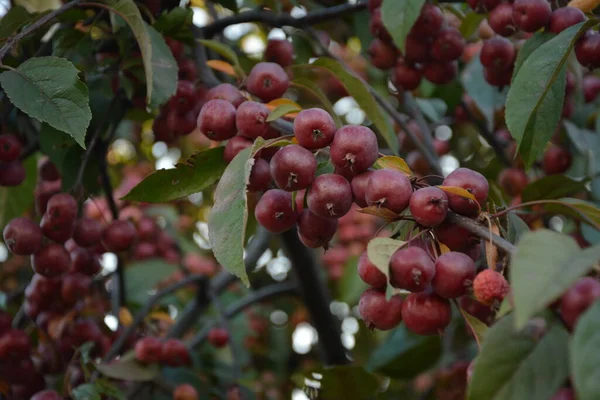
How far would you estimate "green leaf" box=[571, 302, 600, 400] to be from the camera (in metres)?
0.60

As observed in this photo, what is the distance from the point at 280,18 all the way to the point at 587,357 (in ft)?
4.18

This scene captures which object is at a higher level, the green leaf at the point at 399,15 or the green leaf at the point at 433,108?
the green leaf at the point at 399,15

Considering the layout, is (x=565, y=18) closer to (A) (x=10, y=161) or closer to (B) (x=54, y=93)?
(B) (x=54, y=93)

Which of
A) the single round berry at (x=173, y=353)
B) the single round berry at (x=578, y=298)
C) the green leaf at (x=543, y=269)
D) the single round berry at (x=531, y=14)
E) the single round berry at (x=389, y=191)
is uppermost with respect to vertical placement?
the green leaf at (x=543, y=269)

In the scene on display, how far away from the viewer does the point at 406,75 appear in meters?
1.77

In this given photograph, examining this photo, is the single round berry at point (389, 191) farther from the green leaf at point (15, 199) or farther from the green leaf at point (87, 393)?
the green leaf at point (15, 199)

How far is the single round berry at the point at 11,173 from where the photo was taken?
153 centimetres

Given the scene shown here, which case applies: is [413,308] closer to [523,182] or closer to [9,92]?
[9,92]

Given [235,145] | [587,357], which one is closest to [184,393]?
[235,145]

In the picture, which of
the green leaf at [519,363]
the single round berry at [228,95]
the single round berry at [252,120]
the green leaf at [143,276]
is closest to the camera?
the green leaf at [519,363]

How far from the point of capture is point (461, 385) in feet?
7.06

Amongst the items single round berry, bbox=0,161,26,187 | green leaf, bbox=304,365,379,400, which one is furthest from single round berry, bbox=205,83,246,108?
green leaf, bbox=304,365,379,400

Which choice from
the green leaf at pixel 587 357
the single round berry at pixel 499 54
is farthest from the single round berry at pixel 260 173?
the single round berry at pixel 499 54

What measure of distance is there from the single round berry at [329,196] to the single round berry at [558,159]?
1.16m
